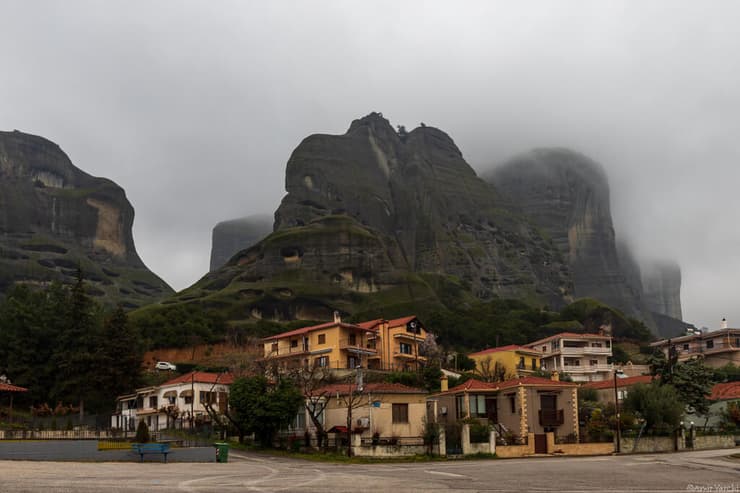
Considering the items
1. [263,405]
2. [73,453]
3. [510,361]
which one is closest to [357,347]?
[510,361]

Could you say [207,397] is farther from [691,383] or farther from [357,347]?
[691,383]

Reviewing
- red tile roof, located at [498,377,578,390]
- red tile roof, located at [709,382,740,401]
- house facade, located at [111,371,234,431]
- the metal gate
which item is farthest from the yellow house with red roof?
the metal gate

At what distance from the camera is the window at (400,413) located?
54.3 meters

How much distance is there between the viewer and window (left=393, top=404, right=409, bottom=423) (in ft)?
178

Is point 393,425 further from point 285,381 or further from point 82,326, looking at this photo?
point 82,326

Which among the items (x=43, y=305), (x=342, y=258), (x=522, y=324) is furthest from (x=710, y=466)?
(x=342, y=258)

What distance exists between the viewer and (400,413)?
179 feet

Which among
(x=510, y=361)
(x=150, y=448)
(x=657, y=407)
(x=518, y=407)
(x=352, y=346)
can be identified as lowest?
(x=150, y=448)

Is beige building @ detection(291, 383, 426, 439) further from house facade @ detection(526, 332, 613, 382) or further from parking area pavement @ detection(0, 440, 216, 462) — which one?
house facade @ detection(526, 332, 613, 382)

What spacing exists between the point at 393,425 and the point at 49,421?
74.3 ft

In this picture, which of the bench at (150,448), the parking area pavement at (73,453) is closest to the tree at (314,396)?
the parking area pavement at (73,453)

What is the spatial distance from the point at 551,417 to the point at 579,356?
5090 cm

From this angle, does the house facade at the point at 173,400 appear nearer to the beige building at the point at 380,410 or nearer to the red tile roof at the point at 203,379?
the red tile roof at the point at 203,379

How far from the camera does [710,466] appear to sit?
38625 mm
